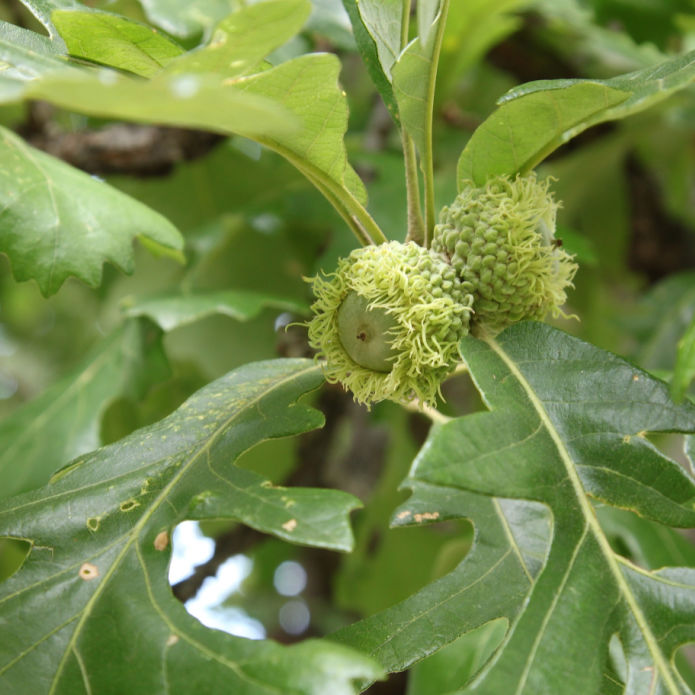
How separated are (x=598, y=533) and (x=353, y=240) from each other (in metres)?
1.04

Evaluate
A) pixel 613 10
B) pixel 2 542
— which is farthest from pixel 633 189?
pixel 2 542

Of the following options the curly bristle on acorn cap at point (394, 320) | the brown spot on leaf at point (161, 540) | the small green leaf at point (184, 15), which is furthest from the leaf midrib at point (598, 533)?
the small green leaf at point (184, 15)

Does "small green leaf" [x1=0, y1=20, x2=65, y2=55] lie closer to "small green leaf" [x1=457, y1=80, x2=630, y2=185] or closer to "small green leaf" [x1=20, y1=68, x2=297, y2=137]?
"small green leaf" [x1=20, y1=68, x2=297, y2=137]

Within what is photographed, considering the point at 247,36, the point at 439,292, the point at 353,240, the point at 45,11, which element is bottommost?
the point at 353,240

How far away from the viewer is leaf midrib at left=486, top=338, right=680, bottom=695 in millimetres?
884

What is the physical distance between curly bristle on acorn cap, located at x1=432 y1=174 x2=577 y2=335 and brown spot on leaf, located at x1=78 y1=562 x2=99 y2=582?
61 centimetres

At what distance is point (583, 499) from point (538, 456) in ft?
0.25

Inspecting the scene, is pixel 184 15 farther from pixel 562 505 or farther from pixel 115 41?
pixel 562 505

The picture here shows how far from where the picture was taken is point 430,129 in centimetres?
115

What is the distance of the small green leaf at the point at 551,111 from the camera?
3.29 feet

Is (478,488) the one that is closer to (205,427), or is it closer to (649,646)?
(649,646)

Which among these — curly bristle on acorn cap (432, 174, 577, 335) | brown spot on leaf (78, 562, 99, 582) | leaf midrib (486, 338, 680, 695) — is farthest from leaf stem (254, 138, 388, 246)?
brown spot on leaf (78, 562, 99, 582)

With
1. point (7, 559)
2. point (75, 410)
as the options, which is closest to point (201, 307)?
point (75, 410)

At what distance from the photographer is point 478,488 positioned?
0.84 metres
